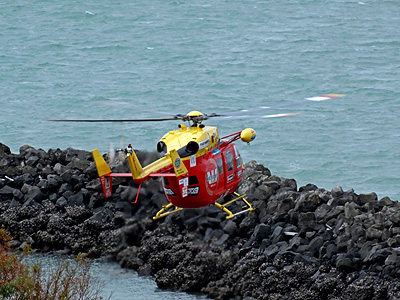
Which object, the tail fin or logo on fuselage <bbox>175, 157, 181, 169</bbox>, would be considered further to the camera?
the tail fin

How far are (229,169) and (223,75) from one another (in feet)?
142

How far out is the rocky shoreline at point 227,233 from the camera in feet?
87.4

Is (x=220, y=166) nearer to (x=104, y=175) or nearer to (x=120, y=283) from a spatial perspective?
(x=104, y=175)

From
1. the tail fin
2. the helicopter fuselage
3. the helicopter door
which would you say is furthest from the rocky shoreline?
the tail fin

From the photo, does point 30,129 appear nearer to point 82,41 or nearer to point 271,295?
point 82,41

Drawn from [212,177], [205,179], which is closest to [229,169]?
[212,177]

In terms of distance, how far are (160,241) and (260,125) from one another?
3040 centimetres

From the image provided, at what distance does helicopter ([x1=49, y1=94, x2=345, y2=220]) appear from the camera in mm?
25516

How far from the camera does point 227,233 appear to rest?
29.6 meters

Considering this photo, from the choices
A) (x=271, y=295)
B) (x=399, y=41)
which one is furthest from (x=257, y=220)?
(x=399, y=41)

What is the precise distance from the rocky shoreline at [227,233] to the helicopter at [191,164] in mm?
2189

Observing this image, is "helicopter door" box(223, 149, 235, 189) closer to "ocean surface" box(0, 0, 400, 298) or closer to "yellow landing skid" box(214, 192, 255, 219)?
"yellow landing skid" box(214, 192, 255, 219)

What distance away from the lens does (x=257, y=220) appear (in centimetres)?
3027

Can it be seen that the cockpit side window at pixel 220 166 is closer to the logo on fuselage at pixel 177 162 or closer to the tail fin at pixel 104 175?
the logo on fuselage at pixel 177 162
